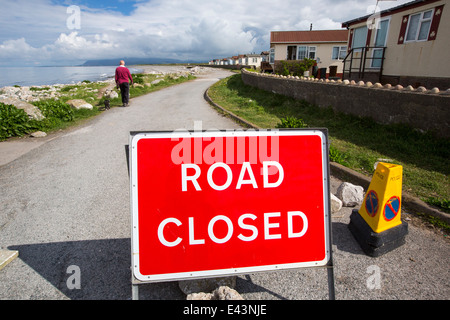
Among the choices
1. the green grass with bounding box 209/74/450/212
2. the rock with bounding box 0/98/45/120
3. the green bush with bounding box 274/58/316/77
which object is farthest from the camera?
the green bush with bounding box 274/58/316/77

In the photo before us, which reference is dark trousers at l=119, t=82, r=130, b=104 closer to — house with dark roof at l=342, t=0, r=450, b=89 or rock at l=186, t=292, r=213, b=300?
rock at l=186, t=292, r=213, b=300

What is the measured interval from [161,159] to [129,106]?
37.6 feet

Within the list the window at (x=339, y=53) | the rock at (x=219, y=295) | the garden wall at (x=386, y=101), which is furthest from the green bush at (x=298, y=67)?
the rock at (x=219, y=295)

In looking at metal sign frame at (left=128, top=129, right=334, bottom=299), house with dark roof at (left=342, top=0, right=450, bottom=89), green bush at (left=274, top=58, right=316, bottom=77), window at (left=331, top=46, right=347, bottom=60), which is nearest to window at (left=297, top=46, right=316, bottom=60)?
window at (left=331, top=46, right=347, bottom=60)

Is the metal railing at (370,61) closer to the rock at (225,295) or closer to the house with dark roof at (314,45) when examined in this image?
the rock at (225,295)

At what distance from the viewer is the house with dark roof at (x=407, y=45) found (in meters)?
9.65

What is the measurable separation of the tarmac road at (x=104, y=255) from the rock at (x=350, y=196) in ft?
0.42

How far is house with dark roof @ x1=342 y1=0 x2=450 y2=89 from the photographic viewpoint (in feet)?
31.7

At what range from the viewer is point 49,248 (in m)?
2.99

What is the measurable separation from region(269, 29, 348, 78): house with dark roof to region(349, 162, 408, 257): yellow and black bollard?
29.9m

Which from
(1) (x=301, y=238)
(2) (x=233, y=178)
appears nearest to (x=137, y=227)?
(2) (x=233, y=178)

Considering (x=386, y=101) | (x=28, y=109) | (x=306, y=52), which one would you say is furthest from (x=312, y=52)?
(x=28, y=109)

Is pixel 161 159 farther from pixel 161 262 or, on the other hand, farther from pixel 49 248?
pixel 49 248

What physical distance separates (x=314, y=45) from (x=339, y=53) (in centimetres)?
305
